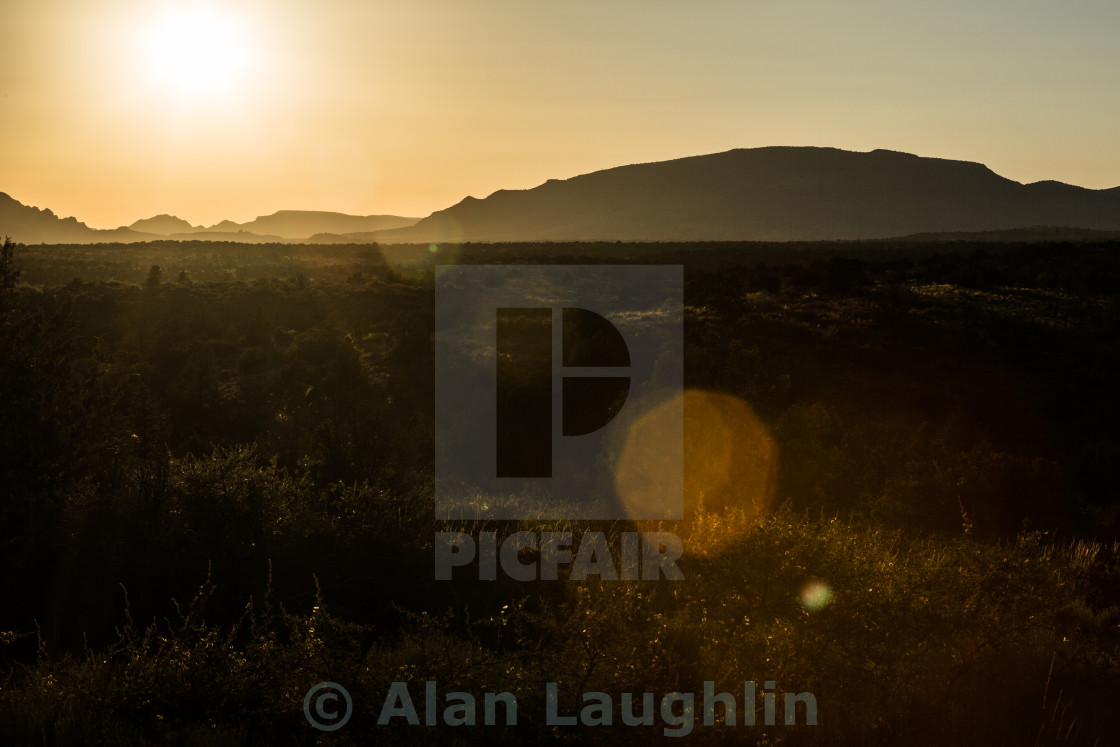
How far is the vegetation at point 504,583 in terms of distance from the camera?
5672mm

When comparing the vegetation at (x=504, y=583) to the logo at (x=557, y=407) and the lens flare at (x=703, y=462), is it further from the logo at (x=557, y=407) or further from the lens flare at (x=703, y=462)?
the logo at (x=557, y=407)

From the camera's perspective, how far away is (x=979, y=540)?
12.5 metres

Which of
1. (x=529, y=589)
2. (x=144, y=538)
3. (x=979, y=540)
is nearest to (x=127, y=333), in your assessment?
(x=144, y=538)

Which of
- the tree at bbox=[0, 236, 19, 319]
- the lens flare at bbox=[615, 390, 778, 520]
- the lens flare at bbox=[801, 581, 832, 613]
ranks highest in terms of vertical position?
the tree at bbox=[0, 236, 19, 319]

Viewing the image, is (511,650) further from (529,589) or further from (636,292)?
(636,292)

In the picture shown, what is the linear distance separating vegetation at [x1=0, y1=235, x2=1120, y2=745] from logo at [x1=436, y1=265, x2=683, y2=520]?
3.69 ft

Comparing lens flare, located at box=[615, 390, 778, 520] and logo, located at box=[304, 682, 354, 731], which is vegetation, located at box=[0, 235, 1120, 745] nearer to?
logo, located at box=[304, 682, 354, 731]

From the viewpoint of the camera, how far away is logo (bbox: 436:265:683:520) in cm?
1446

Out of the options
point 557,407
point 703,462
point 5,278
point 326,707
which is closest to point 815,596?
point 326,707

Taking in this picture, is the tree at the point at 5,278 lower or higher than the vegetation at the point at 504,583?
higher

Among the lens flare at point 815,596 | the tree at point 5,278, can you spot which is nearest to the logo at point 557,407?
the lens flare at point 815,596

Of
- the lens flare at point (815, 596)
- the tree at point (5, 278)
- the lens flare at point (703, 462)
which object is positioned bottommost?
the lens flare at point (703, 462)

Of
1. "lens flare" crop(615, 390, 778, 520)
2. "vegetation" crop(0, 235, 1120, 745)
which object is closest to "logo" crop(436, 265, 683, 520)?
"lens flare" crop(615, 390, 778, 520)

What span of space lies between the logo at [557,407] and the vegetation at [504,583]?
1.13 meters
